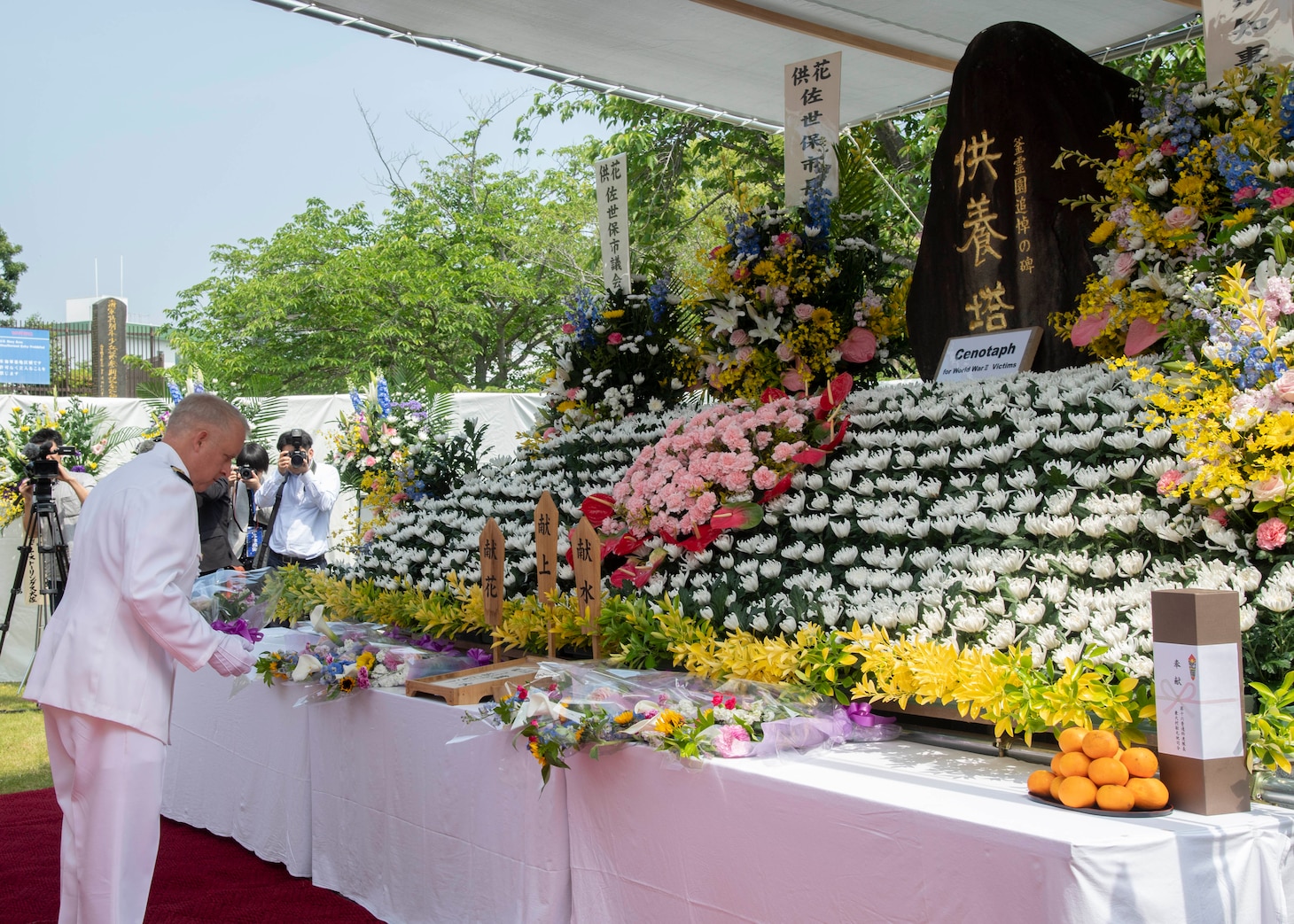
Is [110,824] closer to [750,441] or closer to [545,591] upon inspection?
[545,591]

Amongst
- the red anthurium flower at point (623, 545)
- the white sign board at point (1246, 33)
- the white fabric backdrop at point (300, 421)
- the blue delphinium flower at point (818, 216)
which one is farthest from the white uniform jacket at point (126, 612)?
the white fabric backdrop at point (300, 421)

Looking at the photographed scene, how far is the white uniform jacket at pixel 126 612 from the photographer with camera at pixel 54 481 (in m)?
4.34

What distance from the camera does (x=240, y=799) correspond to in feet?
12.2

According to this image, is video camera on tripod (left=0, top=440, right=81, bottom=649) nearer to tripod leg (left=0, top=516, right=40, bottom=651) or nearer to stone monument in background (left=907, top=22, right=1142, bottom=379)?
tripod leg (left=0, top=516, right=40, bottom=651)

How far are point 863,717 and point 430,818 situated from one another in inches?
50.4

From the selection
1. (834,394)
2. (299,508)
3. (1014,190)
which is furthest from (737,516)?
(299,508)

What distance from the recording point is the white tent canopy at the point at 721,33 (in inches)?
182

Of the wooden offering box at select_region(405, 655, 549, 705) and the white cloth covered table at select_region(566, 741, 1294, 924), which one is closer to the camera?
the white cloth covered table at select_region(566, 741, 1294, 924)

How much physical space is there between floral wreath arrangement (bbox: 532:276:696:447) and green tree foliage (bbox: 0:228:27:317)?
20.8 meters

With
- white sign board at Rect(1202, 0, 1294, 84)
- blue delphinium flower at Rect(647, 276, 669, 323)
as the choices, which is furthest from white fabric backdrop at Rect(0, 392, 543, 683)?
white sign board at Rect(1202, 0, 1294, 84)

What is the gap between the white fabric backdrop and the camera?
774cm

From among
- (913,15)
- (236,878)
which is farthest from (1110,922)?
(913,15)

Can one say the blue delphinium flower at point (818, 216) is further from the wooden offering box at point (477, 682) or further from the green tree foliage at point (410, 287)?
the green tree foliage at point (410, 287)

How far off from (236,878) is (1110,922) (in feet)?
9.49
